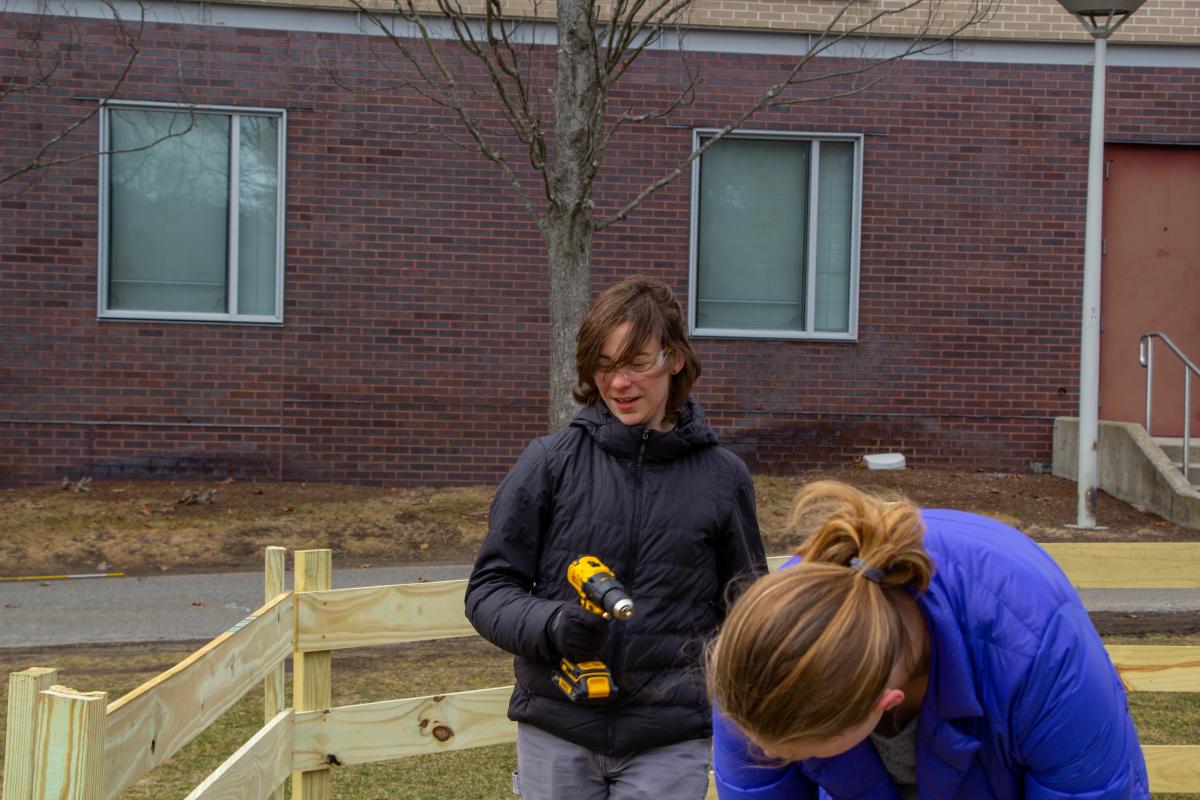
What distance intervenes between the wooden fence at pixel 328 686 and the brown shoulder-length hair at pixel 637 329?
1058mm

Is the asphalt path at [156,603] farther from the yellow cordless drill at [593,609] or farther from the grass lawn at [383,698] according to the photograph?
the yellow cordless drill at [593,609]

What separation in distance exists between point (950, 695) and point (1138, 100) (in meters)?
11.9

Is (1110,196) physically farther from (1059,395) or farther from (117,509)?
(117,509)

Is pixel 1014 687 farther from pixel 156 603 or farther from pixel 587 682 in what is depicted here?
pixel 156 603

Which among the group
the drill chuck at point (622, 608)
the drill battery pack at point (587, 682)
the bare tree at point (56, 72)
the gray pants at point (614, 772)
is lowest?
the gray pants at point (614, 772)

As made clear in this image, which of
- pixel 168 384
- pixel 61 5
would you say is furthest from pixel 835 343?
pixel 61 5

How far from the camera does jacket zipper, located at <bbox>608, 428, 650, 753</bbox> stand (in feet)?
9.71

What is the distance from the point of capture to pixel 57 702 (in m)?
1.98

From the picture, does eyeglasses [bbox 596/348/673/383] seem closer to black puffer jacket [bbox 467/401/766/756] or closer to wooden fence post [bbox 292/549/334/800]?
black puffer jacket [bbox 467/401/766/756]

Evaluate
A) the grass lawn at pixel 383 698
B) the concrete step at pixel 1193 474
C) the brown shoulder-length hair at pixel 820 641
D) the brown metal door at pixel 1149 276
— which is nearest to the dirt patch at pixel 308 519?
the concrete step at pixel 1193 474

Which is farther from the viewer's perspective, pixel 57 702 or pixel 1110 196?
pixel 1110 196

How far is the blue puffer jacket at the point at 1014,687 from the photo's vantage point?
1863 mm

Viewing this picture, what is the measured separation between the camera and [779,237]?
12.4 meters

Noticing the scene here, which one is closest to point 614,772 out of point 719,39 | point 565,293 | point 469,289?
point 565,293
